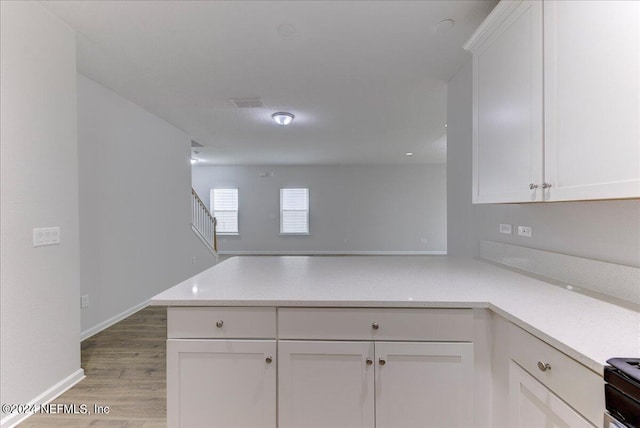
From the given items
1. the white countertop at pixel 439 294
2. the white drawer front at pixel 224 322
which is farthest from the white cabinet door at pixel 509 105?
the white drawer front at pixel 224 322

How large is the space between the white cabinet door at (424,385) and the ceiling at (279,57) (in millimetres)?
2011

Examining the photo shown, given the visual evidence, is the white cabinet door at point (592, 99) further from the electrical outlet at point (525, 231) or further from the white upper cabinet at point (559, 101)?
the electrical outlet at point (525, 231)

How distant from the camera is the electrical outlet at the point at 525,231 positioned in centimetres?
180

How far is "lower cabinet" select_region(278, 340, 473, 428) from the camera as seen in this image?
1283mm

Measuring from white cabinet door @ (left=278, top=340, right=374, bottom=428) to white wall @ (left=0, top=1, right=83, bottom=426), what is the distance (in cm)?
173

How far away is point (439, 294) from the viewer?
1.34 m

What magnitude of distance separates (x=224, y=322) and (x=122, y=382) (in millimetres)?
1634

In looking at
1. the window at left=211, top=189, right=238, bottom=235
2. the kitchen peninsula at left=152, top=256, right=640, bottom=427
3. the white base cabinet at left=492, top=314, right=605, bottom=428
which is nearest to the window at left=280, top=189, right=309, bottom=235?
the window at left=211, top=189, right=238, bottom=235

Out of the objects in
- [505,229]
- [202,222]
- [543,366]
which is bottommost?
[543,366]

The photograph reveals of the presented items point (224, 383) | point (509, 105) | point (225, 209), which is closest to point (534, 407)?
point (224, 383)

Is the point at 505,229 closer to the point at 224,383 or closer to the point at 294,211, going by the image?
the point at 224,383

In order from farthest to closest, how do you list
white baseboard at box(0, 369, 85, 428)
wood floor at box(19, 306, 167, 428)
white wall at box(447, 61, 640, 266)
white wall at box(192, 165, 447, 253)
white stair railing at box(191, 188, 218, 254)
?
white wall at box(192, 165, 447, 253), white stair railing at box(191, 188, 218, 254), wood floor at box(19, 306, 167, 428), white baseboard at box(0, 369, 85, 428), white wall at box(447, 61, 640, 266)

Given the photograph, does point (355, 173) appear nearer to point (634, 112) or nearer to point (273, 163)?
point (273, 163)

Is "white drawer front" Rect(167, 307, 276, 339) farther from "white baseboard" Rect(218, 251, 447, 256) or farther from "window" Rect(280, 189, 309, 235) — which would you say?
"window" Rect(280, 189, 309, 235)
